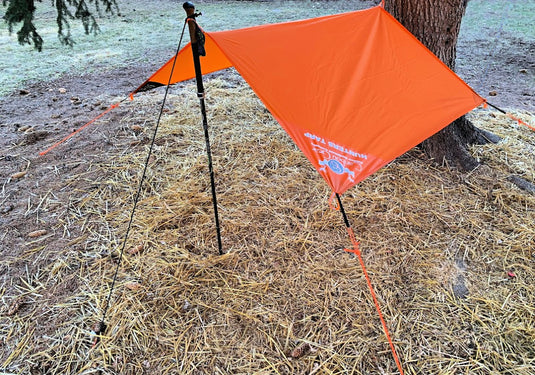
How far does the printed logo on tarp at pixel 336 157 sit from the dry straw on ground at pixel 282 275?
0.73 m

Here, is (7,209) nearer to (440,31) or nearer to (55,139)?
(55,139)

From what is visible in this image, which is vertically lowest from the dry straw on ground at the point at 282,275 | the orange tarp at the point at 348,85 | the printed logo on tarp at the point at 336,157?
the dry straw on ground at the point at 282,275

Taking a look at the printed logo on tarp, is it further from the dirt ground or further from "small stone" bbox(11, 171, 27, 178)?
"small stone" bbox(11, 171, 27, 178)

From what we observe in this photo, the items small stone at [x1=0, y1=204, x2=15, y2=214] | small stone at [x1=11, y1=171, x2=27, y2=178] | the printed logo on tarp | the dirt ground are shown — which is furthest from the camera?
small stone at [x1=11, y1=171, x2=27, y2=178]

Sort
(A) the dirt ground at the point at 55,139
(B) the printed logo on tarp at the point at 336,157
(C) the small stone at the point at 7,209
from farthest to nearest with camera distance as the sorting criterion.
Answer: (C) the small stone at the point at 7,209, (A) the dirt ground at the point at 55,139, (B) the printed logo on tarp at the point at 336,157

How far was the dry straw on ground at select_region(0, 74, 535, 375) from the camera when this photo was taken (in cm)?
155

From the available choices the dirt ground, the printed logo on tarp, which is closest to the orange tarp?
the printed logo on tarp

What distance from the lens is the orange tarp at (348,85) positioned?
5.18 ft

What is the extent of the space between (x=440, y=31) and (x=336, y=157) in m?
1.73

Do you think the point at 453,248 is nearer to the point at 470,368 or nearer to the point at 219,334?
the point at 470,368

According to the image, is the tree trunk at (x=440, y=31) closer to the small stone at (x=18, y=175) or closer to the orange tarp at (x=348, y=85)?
the orange tarp at (x=348, y=85)

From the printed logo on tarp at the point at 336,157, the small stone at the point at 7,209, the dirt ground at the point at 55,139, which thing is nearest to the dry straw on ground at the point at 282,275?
the dirt ground at the point at 55,139

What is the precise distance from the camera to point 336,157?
152cm

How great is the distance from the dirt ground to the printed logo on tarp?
1616mm
